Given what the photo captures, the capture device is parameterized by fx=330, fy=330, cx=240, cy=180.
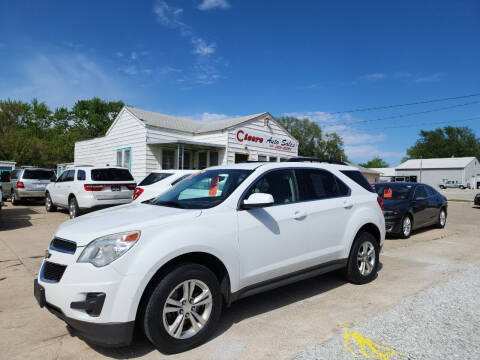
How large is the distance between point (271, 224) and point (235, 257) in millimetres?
576

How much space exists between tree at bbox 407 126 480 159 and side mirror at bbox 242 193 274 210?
365 feet

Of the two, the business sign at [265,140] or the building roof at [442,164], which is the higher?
the building roof at [442,164]

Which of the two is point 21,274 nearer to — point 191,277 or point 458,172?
point 191,277

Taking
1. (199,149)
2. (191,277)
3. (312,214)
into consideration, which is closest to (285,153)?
(199,149)

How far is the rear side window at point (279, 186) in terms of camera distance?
3711mm

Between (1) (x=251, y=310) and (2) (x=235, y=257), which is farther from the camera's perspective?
(1) (x=251, y=310)

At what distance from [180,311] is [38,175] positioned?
1466cm

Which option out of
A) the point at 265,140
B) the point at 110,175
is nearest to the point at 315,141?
the point at 265,140

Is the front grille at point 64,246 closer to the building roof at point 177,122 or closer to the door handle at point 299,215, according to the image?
the door handle at point 299,215

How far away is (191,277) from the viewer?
9.37ft

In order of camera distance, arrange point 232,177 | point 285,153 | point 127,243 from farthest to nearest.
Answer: point 285,153, point 232,177, point 127,243

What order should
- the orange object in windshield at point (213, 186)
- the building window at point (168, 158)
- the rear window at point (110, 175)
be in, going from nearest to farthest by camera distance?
the orange object in windshield at point (213, 186) < the rear window at point (110, 175) < the building window at point (168, 158)

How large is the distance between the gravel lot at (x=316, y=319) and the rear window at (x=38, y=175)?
10.1m

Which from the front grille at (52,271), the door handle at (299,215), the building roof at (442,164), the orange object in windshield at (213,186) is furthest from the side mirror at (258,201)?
the building roof at (442,164)
